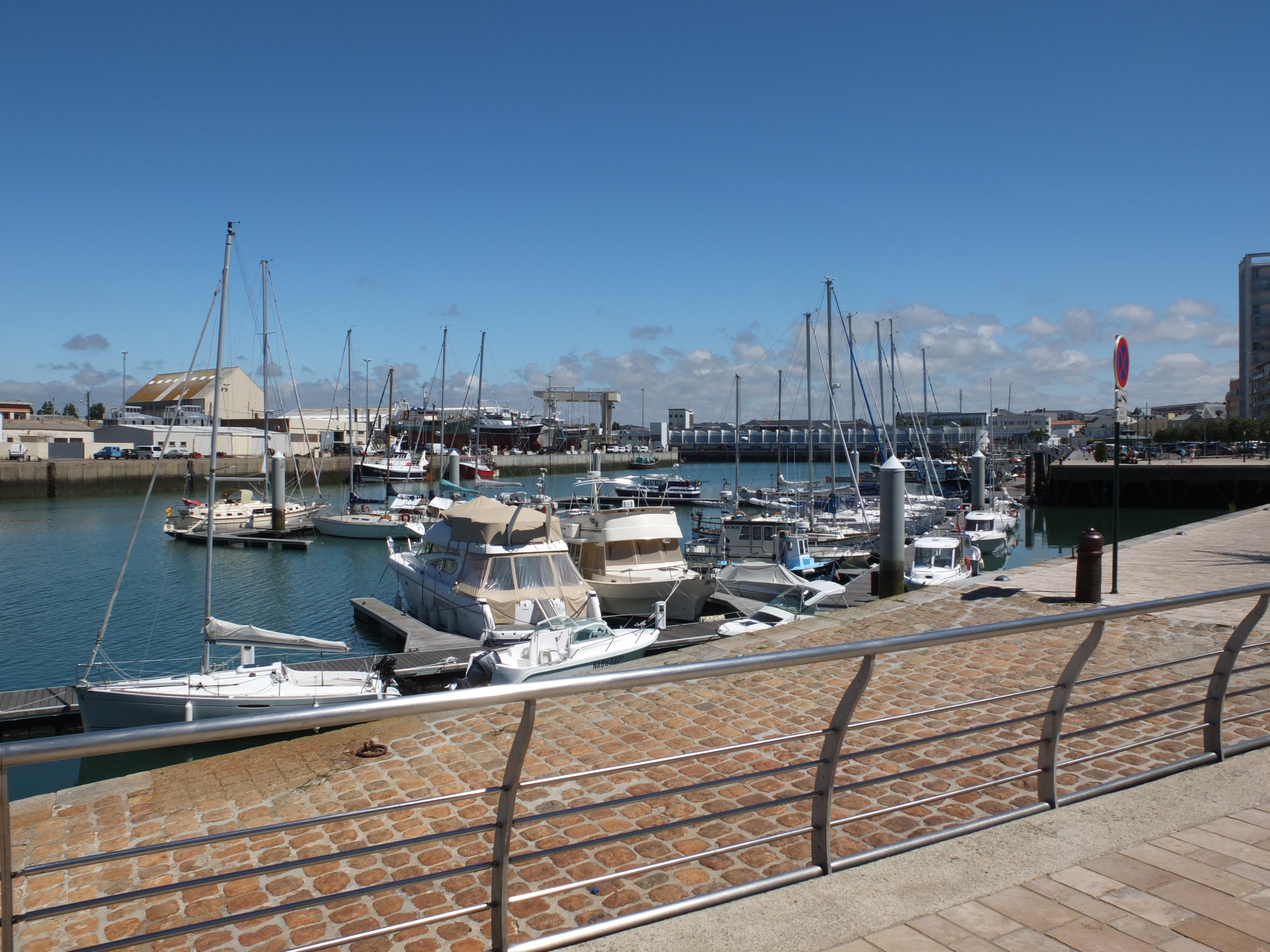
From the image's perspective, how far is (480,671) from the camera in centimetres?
1501

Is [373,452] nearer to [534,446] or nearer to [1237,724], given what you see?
[534,446]

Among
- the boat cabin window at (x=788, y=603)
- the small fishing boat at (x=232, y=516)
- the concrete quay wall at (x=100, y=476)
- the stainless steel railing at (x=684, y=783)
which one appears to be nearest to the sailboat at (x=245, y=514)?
the small fishing boat at (x=232, y=516)

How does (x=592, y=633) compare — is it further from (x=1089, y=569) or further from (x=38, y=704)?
(x=38, y=704)

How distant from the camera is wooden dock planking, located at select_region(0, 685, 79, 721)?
15633 millimetres

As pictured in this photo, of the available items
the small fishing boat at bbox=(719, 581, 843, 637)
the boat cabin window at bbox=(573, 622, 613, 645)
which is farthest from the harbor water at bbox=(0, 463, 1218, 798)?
the small fishing boat at bbox=(719, 581, 843, 637)

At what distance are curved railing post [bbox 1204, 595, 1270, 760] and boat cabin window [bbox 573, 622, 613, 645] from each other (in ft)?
A: 41.1

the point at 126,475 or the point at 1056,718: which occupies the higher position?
the point at 1056,718

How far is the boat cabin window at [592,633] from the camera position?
17234mm

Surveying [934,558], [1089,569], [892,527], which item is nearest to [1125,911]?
[1089,569]

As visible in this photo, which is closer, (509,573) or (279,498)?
(509,573)

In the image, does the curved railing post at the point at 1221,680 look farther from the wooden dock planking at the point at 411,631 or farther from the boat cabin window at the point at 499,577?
the boat cabin window at the point at 499,577

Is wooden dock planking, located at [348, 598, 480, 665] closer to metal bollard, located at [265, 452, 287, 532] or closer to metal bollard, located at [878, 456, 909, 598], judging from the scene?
metal bollard, located at [878, 456, 909, 598]

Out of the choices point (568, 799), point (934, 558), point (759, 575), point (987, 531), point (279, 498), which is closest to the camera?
point (568, 799)

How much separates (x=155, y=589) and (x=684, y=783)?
106 feet
